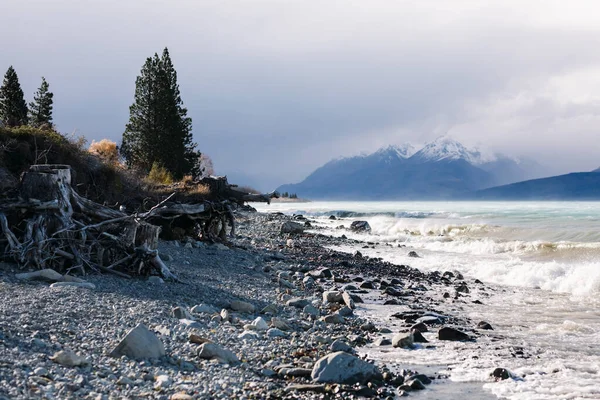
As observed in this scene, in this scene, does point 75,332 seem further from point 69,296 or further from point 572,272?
point 572,272

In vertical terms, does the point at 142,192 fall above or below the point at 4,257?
above

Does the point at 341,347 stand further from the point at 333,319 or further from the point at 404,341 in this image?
the point at 333,319

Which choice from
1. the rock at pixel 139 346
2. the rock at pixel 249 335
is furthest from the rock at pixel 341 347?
the rock at pixel 139 346

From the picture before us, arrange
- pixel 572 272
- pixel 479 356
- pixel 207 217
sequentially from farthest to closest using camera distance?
1. pixel 207 217
2. pixel 572 272
3. pixel 479 356

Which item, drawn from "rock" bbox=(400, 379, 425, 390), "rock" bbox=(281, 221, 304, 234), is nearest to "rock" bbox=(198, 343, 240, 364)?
"rock" bbox=(400, 379, 425, 390)

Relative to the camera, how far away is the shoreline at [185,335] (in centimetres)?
550

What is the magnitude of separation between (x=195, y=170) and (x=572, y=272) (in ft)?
132

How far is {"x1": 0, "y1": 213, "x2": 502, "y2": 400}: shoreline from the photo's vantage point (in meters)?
5.50

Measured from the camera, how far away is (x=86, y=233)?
1191cm

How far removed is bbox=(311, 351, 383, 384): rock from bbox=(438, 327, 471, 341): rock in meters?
2.71

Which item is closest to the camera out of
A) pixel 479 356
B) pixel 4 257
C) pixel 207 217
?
pixel 479 356

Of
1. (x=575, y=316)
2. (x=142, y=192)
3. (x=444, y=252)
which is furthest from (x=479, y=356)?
(x=444, y=252)

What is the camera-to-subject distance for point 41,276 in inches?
391

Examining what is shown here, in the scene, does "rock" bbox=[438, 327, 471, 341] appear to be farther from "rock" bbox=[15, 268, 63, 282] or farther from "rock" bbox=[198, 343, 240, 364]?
"rock" bbox=[15, 268, 63, 282]
